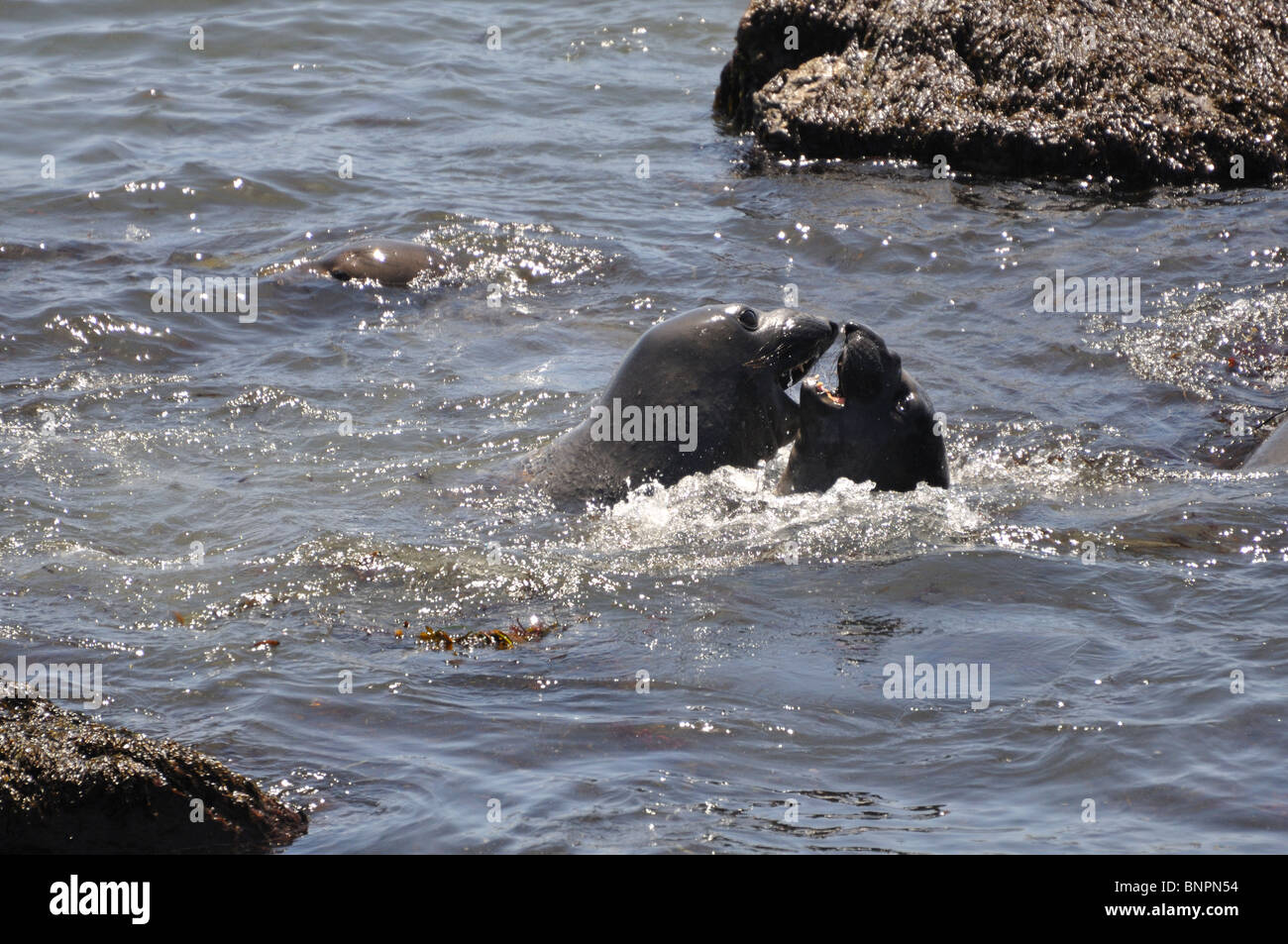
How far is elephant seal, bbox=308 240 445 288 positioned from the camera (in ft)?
30.2

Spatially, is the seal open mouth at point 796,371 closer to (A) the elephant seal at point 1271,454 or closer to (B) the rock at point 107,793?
(A) the elephant seal at point 1271,454

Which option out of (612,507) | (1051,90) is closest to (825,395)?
(612,507)

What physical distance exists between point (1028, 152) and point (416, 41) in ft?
24.0

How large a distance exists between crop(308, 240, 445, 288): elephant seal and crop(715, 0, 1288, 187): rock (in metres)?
3.19

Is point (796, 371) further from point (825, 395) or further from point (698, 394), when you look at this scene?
point (698, 394)

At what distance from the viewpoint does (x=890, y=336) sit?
8430mm

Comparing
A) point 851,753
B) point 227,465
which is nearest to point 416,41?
point 227,465

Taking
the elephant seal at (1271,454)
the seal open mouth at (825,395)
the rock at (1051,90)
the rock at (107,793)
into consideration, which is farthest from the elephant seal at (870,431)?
the rock at (1051,90)

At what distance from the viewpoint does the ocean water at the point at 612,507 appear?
12.8 feet

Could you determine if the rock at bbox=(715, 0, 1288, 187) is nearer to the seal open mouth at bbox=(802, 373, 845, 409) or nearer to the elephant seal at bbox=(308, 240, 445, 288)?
the elephant seal at bbox=(308, 240, 445, 288)

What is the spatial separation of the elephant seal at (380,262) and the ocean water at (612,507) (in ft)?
0.55

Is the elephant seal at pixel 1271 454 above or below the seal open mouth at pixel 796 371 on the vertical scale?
below

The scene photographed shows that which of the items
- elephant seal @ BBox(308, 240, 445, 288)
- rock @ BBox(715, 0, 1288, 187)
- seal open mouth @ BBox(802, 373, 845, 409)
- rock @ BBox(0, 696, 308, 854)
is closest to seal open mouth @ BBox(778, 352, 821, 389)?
seal open mouth @ BBox(802, 373, 845, 409)
